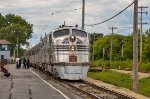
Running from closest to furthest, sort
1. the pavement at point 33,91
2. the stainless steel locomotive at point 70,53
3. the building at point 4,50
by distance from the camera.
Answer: the pavement at point 33,91
the stainless steel locomotive at point 70,53
the building at point 4,50

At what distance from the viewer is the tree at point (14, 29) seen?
161625 mm

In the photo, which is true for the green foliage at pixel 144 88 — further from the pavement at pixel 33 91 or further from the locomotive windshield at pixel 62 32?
the locomotive windshield at pixel 62 32

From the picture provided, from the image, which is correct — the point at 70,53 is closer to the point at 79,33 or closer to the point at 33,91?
the point at 79,33

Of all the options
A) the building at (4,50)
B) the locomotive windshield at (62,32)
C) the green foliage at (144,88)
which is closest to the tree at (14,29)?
the building at (4,50)

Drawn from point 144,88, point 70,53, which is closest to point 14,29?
point 70,53

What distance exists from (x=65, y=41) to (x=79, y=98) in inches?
470

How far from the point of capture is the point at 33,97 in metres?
21.0

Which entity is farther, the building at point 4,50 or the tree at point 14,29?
the tree at point 14,29

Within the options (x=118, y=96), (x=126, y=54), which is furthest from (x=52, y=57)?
(x=126, y=54)

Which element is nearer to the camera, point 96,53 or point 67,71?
point 67,71

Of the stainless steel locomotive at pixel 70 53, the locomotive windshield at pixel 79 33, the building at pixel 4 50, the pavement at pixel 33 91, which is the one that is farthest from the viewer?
the building at pixel 4 50

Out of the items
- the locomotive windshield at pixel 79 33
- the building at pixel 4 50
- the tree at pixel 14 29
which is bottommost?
the locomotive windshield at pixel 79 33

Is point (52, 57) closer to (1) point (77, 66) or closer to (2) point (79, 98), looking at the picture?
(1) point (77, 66)

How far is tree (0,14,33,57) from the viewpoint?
530ft
